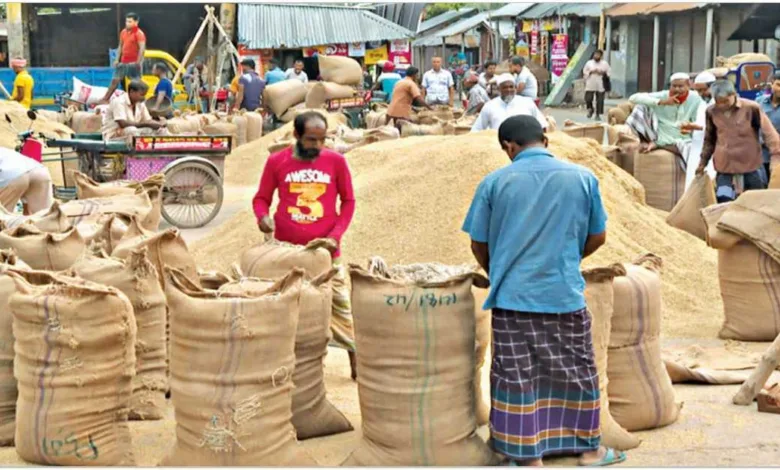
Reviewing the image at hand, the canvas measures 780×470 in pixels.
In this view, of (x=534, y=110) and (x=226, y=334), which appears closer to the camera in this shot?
(x=226, y=334)

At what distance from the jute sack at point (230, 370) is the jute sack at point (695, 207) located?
5.65 meters

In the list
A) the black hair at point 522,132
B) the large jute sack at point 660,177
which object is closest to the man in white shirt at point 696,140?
the large jute sack at point 660,177

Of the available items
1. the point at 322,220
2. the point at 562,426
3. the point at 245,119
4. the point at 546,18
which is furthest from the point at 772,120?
the point at 546,18

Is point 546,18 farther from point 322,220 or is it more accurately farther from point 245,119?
point 322,220

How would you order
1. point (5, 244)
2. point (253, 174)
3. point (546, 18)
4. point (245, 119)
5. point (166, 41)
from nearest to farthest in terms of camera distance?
point (5, 244) < point (253, 174) < point (245, 119) < point (166, 41) < point (546, 18)

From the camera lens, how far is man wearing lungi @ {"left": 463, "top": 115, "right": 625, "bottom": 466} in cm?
444

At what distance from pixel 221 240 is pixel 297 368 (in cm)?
493

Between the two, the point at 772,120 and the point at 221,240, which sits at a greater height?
the point at 772,120

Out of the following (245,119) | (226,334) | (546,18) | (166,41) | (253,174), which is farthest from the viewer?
(546,18)

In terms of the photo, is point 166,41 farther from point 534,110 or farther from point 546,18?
point 534,110

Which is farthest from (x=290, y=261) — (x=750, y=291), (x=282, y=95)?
(x=282, y=95)

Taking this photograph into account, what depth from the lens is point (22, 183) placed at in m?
8.01

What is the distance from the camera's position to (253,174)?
16266 mm

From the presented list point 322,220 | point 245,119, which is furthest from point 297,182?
point 245,119
